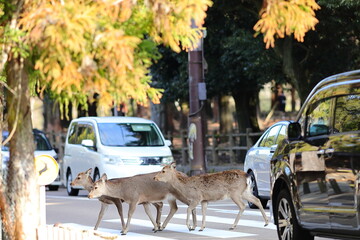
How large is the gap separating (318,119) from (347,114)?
78cm

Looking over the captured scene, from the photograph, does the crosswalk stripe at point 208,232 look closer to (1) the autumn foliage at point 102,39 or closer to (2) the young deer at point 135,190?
(2) the young deer at point 135,190

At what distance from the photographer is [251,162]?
1939 centimetres

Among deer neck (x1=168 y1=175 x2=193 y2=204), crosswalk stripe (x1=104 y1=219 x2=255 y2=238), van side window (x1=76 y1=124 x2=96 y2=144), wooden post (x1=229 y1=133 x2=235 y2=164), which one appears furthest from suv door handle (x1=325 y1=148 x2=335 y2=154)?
wooden post (x1=229 y1=133 x2=235 y2=164)

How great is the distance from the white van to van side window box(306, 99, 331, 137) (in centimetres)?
1149

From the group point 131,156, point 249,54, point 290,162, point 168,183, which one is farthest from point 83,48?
point 249,54

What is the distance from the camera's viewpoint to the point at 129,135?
80.6 ft

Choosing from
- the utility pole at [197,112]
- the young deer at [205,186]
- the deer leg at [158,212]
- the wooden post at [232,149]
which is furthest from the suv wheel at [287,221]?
the wooden post at [232,149]

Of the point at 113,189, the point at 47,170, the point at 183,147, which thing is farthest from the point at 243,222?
the point at 183,147

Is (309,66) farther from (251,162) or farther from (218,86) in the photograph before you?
(251,162)

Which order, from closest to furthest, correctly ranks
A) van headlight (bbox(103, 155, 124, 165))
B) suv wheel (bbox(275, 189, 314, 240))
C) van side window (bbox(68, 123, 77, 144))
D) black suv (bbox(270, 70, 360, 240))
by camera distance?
black suv (bbox(270, 70, 360, 240))
suv wheel (bbox(275, 189, 314, 240))
van headlight (bbox(103, 155, 124, 165))
van side window (bbox(68, 123, 77, 144))

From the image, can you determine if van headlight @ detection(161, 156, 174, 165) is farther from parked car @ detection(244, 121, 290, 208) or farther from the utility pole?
parked car @ detection(244, 121, 290, 208)

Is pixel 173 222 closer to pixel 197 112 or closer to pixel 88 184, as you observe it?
pixel 88 184

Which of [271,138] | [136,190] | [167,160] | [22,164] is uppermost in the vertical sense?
[271,138]

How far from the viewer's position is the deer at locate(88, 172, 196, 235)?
49.0 ft
